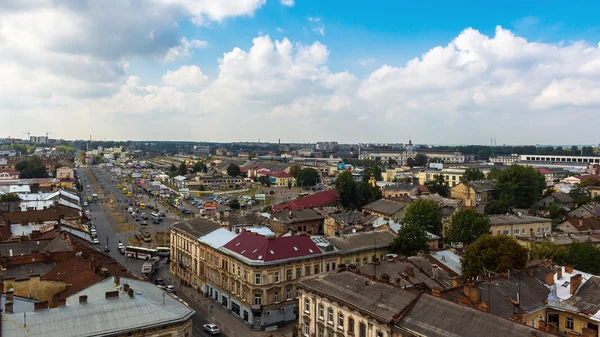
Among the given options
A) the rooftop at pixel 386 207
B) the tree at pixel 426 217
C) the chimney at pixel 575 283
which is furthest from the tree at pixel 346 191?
the chimney at pixel 575 283

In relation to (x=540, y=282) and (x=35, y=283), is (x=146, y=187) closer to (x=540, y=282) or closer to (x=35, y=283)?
(x=35, y=283)

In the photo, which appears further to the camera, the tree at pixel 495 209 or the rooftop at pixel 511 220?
the tree at pixel 495 209

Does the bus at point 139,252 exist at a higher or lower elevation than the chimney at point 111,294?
lower

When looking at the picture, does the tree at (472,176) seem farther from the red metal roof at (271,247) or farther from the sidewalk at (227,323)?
the sidewalk at (227,323)

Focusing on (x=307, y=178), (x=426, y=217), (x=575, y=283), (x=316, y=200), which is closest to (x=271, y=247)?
(x=575, y=283)

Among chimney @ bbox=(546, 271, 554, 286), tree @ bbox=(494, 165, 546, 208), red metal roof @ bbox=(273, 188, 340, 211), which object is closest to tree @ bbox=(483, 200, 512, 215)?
tree @ bbox=(494, 165, 546, 208)
